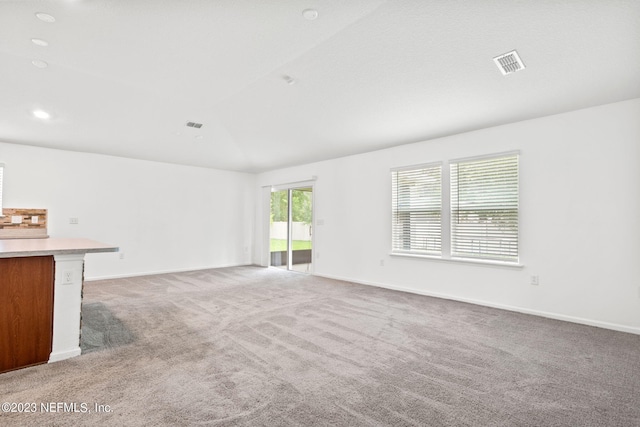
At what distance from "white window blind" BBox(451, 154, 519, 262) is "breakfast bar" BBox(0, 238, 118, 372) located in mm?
4465

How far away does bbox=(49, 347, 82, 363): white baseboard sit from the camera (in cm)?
263

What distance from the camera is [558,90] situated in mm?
3486

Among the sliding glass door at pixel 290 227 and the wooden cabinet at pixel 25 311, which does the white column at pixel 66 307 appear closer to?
the wooden cabinet at pixel 25 311

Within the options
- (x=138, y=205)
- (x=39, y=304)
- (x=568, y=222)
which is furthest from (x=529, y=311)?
(x=138, y=205)

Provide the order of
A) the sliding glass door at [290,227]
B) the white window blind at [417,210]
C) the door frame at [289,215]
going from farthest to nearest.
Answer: the sliding glass door at [290,227]
the door frame at [289,215]
the white window blind at [417,210]

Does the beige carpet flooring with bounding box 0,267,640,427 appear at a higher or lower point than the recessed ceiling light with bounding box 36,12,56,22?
lower

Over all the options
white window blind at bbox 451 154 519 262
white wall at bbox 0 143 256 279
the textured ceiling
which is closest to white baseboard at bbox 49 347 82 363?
the textured ceiling

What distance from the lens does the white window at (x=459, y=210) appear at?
437 centimetres

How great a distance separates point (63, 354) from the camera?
2.68 metres

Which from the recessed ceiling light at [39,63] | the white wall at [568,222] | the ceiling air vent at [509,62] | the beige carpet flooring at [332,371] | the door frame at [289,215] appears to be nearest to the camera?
the beige carpet flooring at [332,371]

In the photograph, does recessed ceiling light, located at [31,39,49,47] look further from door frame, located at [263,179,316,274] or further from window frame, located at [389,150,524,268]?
window frame, located at [389,150,524,268]

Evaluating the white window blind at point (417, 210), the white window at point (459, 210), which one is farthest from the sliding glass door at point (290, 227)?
the white window at point (459, 210)

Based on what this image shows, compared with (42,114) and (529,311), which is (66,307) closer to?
(42,114)

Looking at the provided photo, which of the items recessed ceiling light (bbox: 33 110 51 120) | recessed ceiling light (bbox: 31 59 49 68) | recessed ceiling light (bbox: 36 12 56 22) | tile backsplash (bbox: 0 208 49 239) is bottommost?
tile backsplash (bbox: 0 208 49 239)
